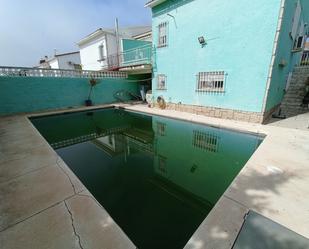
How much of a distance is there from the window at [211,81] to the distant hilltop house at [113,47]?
4989 mm

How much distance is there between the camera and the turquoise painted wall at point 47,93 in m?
8.27

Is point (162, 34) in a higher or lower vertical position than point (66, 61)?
lower

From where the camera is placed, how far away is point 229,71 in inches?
262

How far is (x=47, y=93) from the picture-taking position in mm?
9398

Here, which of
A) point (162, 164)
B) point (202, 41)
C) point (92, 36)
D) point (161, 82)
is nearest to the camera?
point (162, 164)

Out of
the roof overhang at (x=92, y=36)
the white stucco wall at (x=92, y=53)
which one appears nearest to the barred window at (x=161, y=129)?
the white stucco wall at (x=92, y=53)

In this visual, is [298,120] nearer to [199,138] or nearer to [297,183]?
[199,138]

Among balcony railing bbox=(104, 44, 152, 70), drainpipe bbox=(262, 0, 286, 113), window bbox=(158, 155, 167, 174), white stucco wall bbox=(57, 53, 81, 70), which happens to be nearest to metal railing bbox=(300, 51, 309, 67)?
drainpipe bbox=(262, 0, 286, 113)

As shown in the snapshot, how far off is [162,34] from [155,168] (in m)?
8.08

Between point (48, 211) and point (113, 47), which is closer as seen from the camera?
point (48, 211)

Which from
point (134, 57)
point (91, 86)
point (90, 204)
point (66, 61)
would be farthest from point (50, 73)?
point (66, 61)

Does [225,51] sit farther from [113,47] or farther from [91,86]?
[113,47]

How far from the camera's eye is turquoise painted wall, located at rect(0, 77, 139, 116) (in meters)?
8.27

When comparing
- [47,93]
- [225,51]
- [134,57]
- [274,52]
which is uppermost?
[134,57]
